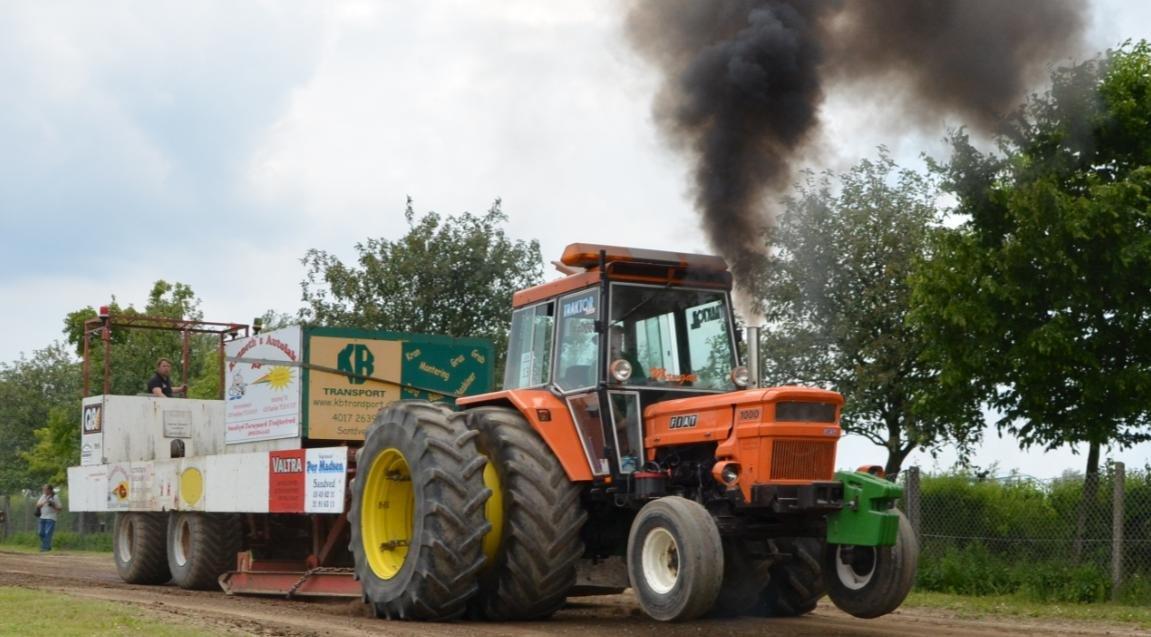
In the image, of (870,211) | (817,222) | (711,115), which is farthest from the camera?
(870,211)

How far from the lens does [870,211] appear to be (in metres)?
20.7

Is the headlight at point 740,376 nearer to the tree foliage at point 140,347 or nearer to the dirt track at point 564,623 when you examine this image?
the dirt track at point 564,623

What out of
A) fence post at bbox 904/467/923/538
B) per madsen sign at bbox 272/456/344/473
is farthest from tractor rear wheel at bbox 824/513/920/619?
fence post at bbox 904/467/923/538

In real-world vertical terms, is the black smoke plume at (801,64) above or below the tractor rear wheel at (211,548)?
above

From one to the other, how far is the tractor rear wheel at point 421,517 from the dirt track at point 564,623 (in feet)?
0.81

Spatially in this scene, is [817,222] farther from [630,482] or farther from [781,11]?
[630,482]

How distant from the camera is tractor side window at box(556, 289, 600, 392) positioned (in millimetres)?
11539

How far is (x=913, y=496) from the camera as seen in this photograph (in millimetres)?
16891

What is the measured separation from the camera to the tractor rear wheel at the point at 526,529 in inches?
437

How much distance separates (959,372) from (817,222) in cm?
349

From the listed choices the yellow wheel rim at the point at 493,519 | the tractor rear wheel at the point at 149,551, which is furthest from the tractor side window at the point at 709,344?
the tractor rear wheel at the point at 149,551

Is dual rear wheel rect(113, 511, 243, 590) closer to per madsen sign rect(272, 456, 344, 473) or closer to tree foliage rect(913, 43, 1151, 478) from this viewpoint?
per madsen sign rect(272, 456, 344, 473)

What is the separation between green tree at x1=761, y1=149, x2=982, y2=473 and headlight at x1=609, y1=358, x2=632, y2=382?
27.2 ft

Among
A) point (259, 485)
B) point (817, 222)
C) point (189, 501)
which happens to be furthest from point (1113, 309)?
point (189, 501)
